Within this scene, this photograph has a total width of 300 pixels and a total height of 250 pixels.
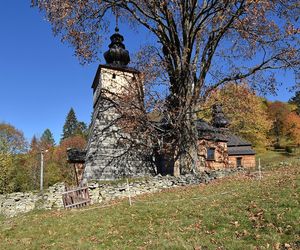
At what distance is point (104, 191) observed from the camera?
1861 centimetres

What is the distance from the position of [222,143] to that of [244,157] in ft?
25.1

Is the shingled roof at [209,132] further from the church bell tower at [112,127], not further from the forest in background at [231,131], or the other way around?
the church bell tower at [112,127]

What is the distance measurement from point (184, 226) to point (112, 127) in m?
14.7

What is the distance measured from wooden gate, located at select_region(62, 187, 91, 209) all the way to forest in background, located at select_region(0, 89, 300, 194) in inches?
376

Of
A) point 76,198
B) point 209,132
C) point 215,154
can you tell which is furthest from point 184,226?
point 215,154

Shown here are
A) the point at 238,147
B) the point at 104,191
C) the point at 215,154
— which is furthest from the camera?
the point at 238,147

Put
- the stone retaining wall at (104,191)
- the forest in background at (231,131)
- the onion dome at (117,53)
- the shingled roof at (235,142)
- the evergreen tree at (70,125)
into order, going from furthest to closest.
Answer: the evergreen tree at (70,125), the shingled roof at (235,142), the onion dome at (117,53), the forest in background at (231,131), the stone retaining wall at (104,191)

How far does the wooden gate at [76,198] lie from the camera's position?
16266 mm

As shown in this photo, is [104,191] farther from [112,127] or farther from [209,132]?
[209,132]

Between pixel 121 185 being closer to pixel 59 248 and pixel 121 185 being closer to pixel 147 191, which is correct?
pixel 147 191

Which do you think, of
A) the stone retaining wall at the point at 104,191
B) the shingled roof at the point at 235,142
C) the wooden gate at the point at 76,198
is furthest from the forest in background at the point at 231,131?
the wooden gate at the point at 76,198

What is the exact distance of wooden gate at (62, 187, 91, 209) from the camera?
1627 centimetres

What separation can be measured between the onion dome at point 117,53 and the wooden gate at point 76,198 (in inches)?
499

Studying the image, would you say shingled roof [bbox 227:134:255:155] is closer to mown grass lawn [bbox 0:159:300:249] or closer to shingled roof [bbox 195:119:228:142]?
shingled roof [bbox 195:119:228:142]
